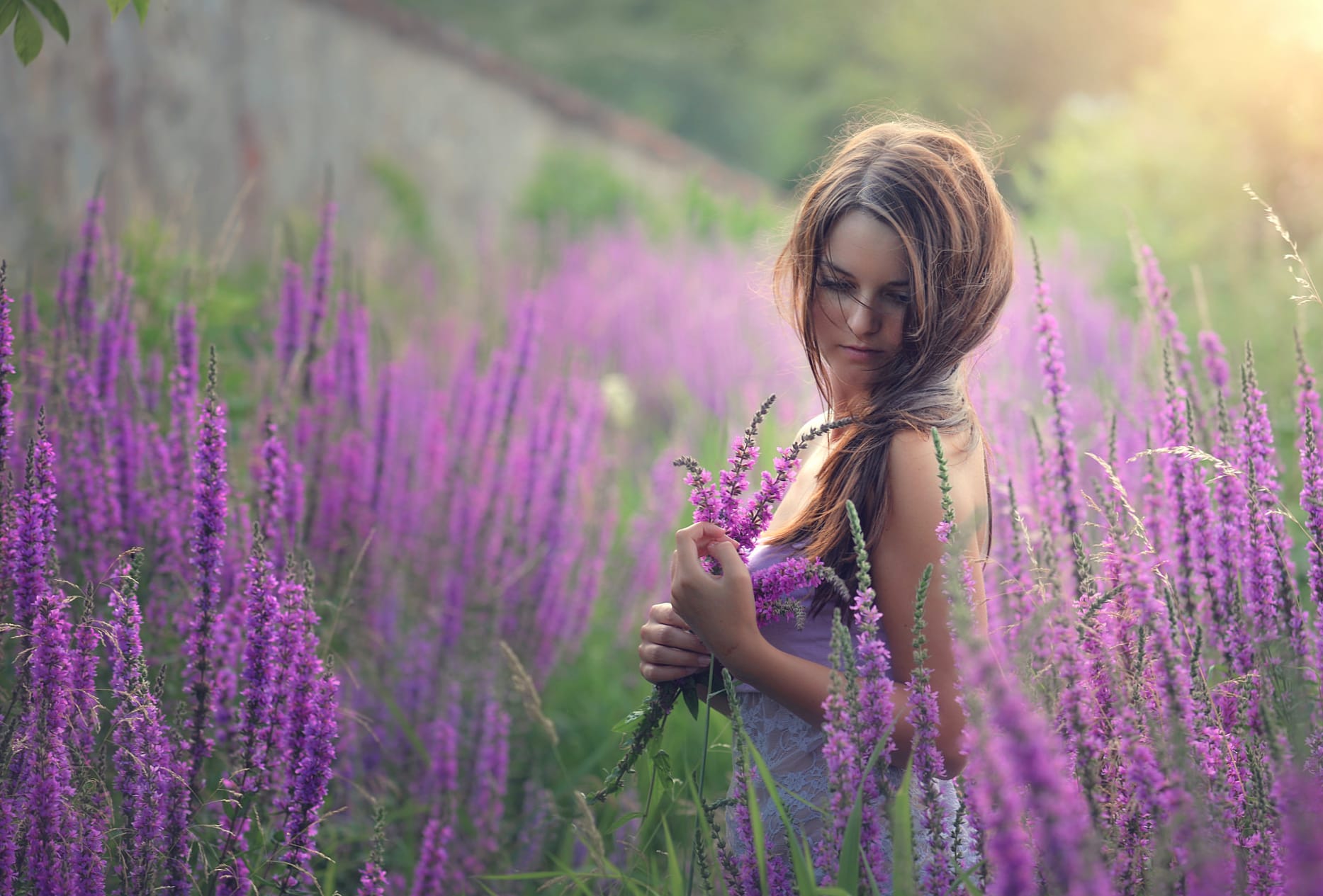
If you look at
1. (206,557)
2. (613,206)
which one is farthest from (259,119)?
(206,557)

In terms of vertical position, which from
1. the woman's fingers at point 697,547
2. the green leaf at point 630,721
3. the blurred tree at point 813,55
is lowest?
the green leaf at point 630,721

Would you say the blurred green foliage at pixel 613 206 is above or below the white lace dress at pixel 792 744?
above

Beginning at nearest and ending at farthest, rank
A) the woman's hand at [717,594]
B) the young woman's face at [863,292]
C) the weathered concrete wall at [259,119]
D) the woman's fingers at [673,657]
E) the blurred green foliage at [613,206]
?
the woman's hand at [717,594]
the woman's fingers at [673,657]
the young woman's face at [863,292]
the weathered concrete wall at [259,119]
the blurred green foliage at [613,206]

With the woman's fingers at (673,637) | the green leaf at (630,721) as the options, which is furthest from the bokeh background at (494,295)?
the woman's fingers at (673,637)

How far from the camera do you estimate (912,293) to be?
182 cm

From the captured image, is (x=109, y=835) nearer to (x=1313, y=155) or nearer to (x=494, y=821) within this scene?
(x=494, y=821)

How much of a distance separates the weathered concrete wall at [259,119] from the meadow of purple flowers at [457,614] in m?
0.78

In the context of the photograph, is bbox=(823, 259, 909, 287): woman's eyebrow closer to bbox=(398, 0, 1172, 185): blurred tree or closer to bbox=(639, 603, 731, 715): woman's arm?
bbox=(639, 603, 731, 715): woman's arm

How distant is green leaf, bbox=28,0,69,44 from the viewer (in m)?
1.83

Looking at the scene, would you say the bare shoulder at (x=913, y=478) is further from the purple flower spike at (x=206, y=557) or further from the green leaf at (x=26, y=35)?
the green leaf at (x=26, y=35)

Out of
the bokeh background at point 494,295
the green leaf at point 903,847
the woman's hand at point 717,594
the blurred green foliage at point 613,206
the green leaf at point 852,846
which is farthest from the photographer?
the blurred green foliage at point 613,206

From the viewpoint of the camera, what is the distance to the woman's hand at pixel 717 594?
1.57 metres

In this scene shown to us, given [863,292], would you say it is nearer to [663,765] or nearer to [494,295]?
[663,765]

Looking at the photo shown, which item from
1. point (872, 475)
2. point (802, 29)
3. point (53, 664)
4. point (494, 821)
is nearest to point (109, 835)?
point (53, 664)
